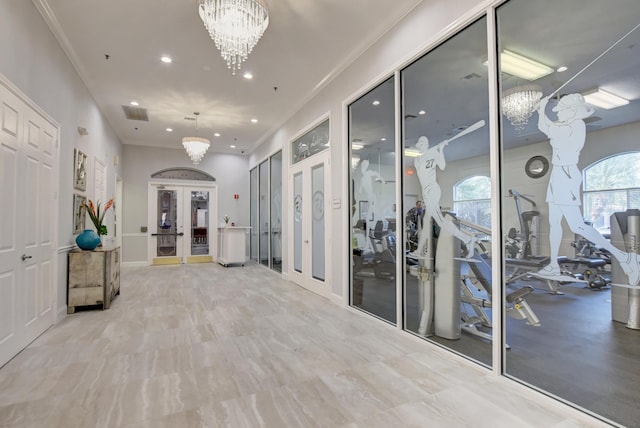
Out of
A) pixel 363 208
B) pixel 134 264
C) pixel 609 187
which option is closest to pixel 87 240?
pixel 363 208

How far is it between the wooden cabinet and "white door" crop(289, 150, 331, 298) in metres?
3.22

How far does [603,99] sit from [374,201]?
8.10 ft

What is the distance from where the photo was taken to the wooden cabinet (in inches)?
171

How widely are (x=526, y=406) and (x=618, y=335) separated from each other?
2.56ft

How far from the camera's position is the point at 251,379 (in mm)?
2477

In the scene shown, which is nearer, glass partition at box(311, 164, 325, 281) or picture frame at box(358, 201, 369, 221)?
picture frame at box(358, 201, 369, 221)

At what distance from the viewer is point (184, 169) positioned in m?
9.97

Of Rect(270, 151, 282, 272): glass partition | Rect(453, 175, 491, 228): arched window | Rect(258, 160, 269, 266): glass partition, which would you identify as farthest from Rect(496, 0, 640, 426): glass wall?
Rect(258, 160, 269, 266): glass partition

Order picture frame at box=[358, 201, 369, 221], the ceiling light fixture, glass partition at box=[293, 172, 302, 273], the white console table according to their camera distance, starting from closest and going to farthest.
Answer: picture frame at box=[358, 201, 369, 221] → glass partition at box=[293, 172, 302, 273] → the ceiling light fixture → the white console table

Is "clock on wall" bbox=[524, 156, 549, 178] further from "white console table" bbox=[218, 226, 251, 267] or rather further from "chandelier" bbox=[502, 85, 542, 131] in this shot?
"white console table" bbox=[218, 226, 251, 267]

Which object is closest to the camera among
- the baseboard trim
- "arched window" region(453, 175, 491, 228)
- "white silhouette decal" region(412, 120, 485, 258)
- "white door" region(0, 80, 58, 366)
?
"arched window" region(453, 175, 491, 228)

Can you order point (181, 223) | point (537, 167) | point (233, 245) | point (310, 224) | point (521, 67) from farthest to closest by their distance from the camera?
1. point (181, 223)
2. point (233, 245)
3. point (310, 224)
4. point (521, 67)
5. point (537, 167)

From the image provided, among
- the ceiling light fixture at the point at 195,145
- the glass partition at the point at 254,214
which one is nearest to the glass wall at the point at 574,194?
the ceiling light fixture at the point at 195,145

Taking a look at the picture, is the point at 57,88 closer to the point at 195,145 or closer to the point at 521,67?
the point at 195,145
